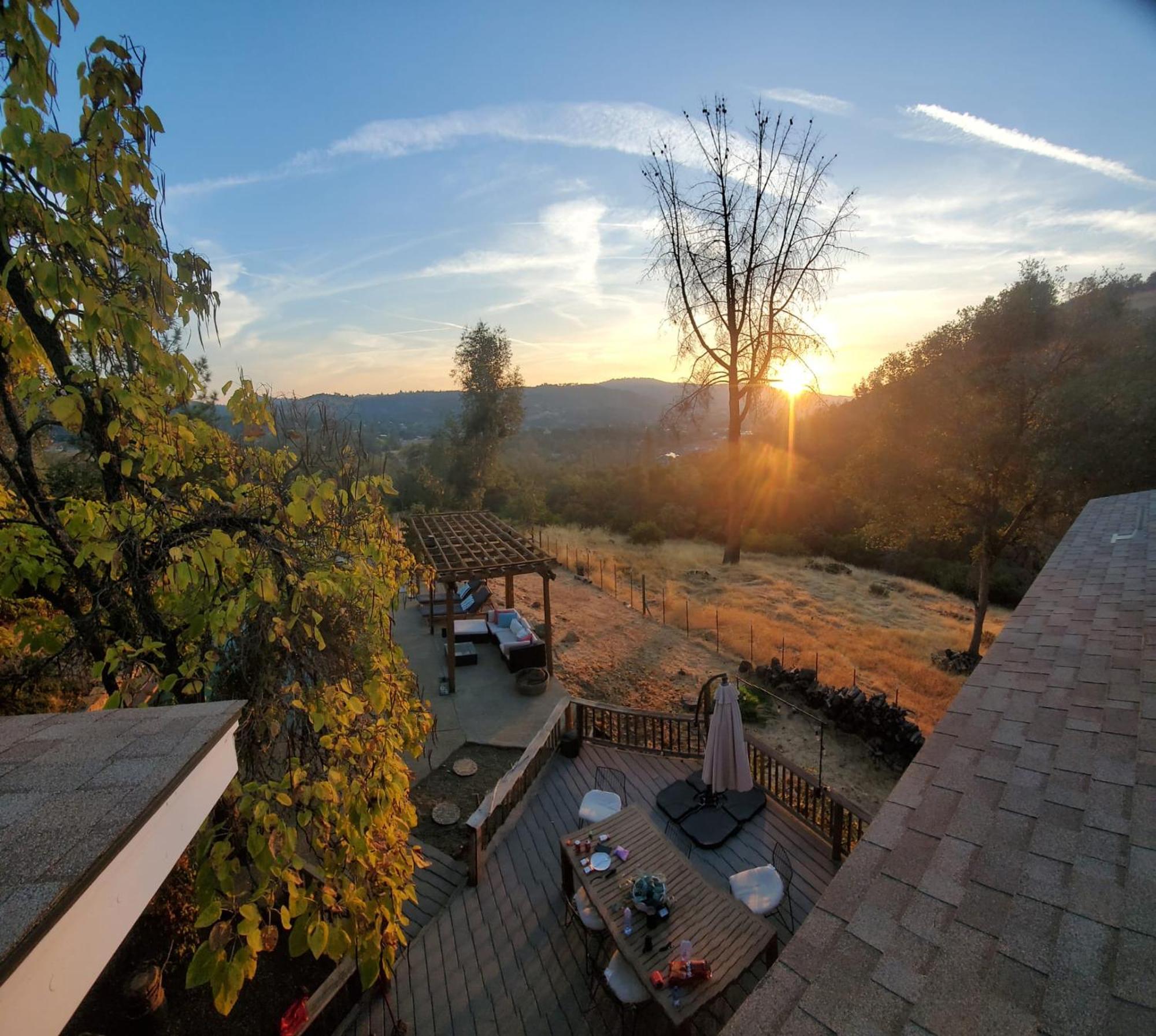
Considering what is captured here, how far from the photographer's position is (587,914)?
4750 mm

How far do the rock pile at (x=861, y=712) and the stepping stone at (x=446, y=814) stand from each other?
6.71 meters

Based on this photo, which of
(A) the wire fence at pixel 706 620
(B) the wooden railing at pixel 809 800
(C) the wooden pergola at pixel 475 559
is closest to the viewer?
(B) the wooden railing at pixel 809 800

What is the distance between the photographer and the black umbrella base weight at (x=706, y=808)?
19.9 ft

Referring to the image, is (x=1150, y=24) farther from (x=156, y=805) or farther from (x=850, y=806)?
(x=156, y=805)

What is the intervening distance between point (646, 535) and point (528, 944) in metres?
21.7

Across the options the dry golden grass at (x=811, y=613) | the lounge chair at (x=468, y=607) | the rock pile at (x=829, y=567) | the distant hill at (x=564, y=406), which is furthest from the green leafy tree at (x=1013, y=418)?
the distant hill at (x=564, y=406)

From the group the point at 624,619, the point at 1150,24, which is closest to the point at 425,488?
the point at 624,619

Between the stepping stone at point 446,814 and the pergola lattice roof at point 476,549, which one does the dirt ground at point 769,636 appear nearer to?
the pergola lattice roof at point 476,549

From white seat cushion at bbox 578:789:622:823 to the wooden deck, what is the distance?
16.0 inches

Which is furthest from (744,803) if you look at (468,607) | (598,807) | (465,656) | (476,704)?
(468,607)

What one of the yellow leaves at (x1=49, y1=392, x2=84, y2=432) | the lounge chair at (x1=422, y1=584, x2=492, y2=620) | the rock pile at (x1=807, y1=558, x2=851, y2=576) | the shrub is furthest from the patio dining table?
the shrub

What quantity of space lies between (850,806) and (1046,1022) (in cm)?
407

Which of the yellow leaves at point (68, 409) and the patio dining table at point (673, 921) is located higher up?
the yellow leaves at point (68, 409)

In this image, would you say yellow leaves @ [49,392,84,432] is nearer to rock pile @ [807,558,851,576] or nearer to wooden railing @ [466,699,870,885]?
wooden railing @ [466,699,870,885]
